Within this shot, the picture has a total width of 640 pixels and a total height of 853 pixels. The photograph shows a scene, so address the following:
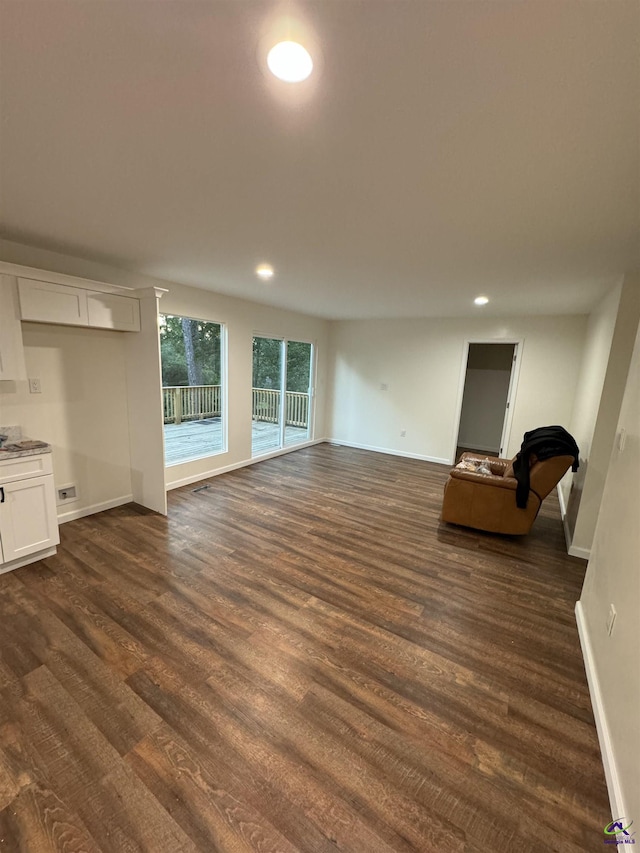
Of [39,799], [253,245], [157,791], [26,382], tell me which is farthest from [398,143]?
[26,382]

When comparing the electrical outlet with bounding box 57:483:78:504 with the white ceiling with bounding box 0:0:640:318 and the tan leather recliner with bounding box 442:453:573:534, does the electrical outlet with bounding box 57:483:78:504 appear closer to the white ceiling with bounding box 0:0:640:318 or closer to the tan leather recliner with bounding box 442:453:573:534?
the white ceiling with bounding box 0:0:640:318

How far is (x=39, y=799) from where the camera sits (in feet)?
4.11

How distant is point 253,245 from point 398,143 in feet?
4.95

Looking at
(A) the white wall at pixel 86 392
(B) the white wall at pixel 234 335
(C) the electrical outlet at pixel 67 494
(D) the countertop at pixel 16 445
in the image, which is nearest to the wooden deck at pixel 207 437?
A: (B) the white wall at pixel 234 335

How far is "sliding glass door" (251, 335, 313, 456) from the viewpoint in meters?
5.48

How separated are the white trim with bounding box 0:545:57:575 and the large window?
1.68 metres

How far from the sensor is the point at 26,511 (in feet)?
8.39

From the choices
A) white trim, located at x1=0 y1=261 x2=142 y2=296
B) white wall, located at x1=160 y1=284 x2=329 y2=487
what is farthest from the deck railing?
white trim, located at x1=0 y1=261 x2=142 y2=296

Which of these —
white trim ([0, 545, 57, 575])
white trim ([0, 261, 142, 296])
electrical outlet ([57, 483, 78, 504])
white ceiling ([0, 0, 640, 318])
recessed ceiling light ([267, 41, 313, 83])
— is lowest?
white trim ([0, 545, 57, 575])

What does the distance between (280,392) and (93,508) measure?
318 centimetres

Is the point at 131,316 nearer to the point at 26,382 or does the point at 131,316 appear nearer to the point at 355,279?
the point at 26,382

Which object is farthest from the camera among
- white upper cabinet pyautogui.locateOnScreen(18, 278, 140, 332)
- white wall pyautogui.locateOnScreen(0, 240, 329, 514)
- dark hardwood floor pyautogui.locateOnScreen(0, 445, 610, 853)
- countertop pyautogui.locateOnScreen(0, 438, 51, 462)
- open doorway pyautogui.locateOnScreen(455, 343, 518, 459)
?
open doorway pyautogui.locateOnScreen(455, 343, 518, 459)

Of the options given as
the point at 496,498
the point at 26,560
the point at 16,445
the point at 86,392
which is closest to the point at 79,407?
the point at 86,392

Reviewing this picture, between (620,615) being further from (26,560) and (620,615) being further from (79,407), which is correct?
(79,407)
